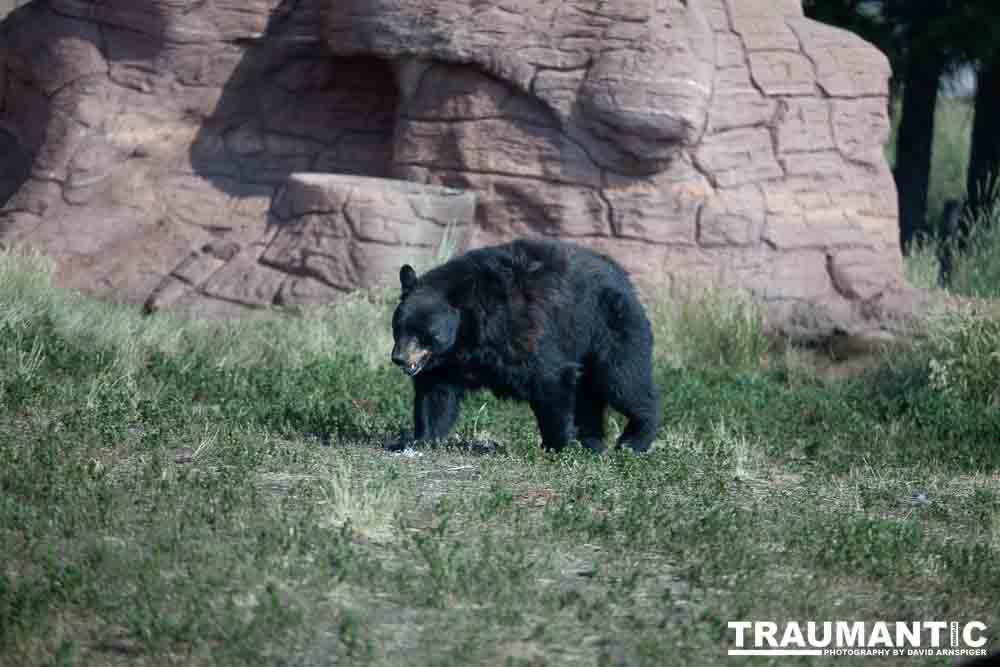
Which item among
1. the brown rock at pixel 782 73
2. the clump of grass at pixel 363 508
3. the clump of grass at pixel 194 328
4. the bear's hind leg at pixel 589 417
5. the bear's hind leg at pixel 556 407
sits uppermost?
the brown rock at pixel 782 73

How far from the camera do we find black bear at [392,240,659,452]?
7871mm

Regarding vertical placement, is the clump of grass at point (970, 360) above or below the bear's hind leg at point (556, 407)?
below

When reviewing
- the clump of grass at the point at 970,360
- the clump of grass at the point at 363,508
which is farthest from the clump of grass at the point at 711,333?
the clump of grass at the point at 363,508

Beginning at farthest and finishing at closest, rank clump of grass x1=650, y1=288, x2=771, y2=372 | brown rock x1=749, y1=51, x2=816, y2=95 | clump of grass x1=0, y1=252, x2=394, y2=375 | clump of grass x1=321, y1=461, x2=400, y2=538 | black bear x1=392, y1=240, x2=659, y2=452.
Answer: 1. brown rock x1=749, y1=51, x2=816, y2=95
2. clump of grass x1=650, y1=288, x2=771, y2=372
3. clump of grass x1=0, y1=252, x2=394, y2=375
4. black bear x1=392, y1=240, x2=659, y2=452
5. clump of grass x1=321, y1=461, x2=400, y2=538

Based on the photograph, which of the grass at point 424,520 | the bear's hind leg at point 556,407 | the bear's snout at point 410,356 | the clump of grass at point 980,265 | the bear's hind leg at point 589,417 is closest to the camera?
the grass at point 424,520

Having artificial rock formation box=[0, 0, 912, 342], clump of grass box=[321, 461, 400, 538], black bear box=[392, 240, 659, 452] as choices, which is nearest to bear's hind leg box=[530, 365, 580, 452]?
black bear box=[392, 240, 659, 452]

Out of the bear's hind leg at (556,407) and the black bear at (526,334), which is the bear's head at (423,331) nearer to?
the black bear at (526,334)

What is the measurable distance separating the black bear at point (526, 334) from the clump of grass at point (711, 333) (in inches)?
173

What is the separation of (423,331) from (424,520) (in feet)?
5.20

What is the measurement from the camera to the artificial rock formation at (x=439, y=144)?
13.3 meters

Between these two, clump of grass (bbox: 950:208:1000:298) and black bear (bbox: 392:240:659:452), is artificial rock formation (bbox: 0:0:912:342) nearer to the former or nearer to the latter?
clump of grass (bbox: 950:208:1000:298)

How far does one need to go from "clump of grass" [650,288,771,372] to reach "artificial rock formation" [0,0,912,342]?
15.5 inches

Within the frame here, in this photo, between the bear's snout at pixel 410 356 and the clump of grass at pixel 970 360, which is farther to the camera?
the clump of grass at pixel 970 360

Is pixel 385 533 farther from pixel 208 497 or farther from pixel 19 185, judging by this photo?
pixel 19 185
